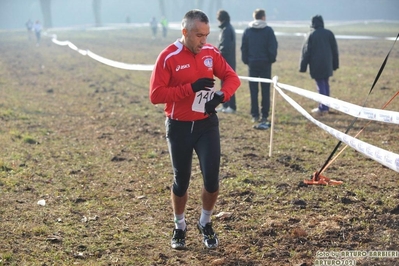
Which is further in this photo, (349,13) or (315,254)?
(349,13)

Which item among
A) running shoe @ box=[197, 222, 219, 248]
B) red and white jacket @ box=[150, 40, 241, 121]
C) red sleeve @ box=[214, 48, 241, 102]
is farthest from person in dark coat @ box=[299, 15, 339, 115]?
running shoe @ box=[197, 222, 219, 248]

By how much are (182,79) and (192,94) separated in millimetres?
172

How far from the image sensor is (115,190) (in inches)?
282

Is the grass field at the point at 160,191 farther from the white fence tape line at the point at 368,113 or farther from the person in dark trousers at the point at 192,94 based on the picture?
the white fence tape line at the point at 368,113

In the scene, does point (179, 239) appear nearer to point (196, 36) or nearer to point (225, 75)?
point (225, 75)

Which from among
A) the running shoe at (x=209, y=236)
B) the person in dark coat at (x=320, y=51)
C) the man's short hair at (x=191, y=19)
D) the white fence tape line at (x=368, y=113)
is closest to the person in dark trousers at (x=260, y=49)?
the person in dark coat at (x=320, y=51)

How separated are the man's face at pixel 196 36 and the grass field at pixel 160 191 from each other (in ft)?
6.10

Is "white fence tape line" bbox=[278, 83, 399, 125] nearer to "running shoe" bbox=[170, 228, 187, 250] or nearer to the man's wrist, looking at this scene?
the man's wrist

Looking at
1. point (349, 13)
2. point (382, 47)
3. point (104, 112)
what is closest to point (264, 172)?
point (104, 112)

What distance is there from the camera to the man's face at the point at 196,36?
184 inches

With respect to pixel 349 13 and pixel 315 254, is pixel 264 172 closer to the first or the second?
pixel 315 254

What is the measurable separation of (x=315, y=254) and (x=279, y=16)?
103 m

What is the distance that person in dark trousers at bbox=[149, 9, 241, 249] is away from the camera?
15.5 ft

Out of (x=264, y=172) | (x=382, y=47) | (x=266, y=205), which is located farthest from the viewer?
(x=382, y=47)
